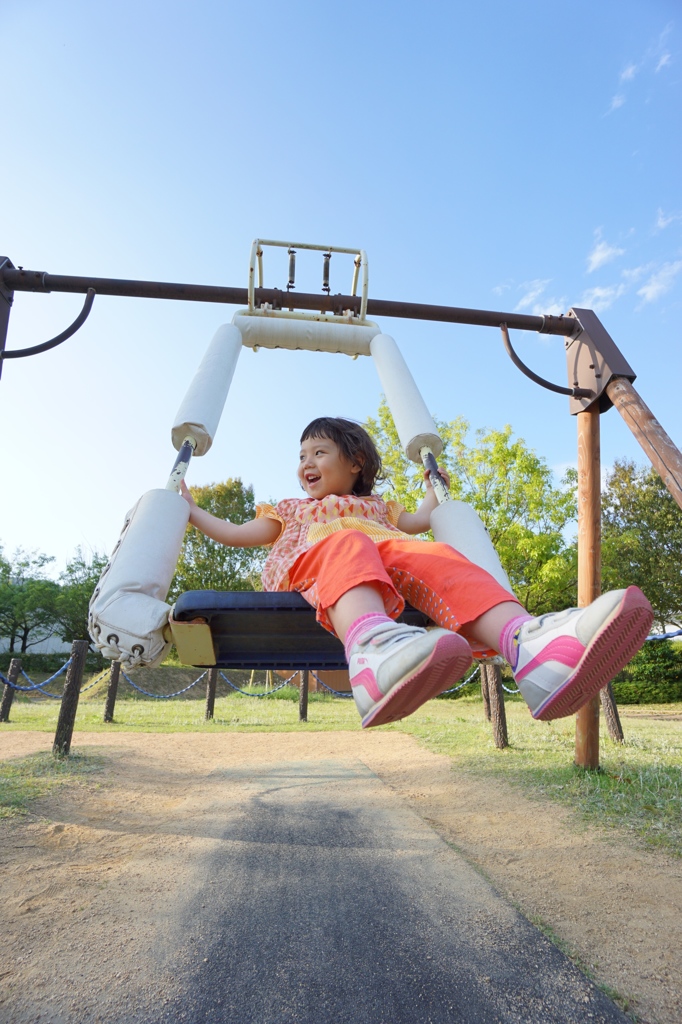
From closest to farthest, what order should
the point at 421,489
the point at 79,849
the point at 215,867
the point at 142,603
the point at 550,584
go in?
the point at 142,603, the point at 215,867, the point at 79,849, the point at 421,489, the point at 550,584

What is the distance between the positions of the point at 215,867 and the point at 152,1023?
5.16 feet

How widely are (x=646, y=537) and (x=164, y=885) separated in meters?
20.7

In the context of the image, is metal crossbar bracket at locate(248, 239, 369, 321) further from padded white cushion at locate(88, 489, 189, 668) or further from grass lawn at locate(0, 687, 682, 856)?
grass lawn at locate(0, 687, 682, 856)

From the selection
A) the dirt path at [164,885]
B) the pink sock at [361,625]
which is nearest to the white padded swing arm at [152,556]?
the pink sock at [361,625]

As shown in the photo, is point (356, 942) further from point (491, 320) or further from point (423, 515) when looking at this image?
point (491, 320)

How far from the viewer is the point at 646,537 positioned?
2091 cm

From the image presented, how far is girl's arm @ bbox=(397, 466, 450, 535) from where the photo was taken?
2.87m

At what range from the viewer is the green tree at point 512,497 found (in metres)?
12.9

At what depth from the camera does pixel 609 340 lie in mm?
4086

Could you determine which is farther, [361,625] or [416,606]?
[416,606]

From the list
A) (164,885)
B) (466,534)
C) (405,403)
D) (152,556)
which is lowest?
(164,885)

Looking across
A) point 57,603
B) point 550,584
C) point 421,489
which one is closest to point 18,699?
point 57,603

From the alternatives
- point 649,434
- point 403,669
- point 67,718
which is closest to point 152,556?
point 403,669

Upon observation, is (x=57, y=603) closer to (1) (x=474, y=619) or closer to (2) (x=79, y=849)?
(2) (x=79, y=849)
